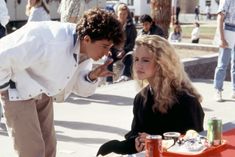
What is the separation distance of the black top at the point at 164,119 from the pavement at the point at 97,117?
0.99 metres

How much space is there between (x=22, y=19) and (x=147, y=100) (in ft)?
85.8

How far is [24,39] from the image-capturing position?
3.46 metres

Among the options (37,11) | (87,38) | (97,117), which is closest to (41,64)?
(87,38)

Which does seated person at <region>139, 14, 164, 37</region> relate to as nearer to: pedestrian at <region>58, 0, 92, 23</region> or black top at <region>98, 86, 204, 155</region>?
pedestrian at <region>58, 0, 92, 23</region>

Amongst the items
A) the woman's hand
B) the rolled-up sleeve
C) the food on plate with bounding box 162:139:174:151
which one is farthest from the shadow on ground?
the food on plate with bounding box 162:139:174:151

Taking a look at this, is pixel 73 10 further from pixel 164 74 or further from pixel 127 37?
pixel 164 74

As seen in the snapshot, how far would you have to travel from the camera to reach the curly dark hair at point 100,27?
3590mm

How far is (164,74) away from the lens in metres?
3.98

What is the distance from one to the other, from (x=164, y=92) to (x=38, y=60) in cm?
93

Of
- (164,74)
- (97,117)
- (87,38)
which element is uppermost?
(87,38)

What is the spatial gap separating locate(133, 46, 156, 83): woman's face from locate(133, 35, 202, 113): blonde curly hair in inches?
0.9

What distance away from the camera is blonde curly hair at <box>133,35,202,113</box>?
13.0 ft

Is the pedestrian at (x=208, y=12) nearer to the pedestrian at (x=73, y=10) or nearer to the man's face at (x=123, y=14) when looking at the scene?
the man's face at (x=123, y=14)

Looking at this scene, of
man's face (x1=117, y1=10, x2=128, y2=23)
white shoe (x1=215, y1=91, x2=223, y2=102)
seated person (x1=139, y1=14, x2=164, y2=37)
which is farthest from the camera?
man's face (x1=117, y1=10, x2=128, y2=23)
